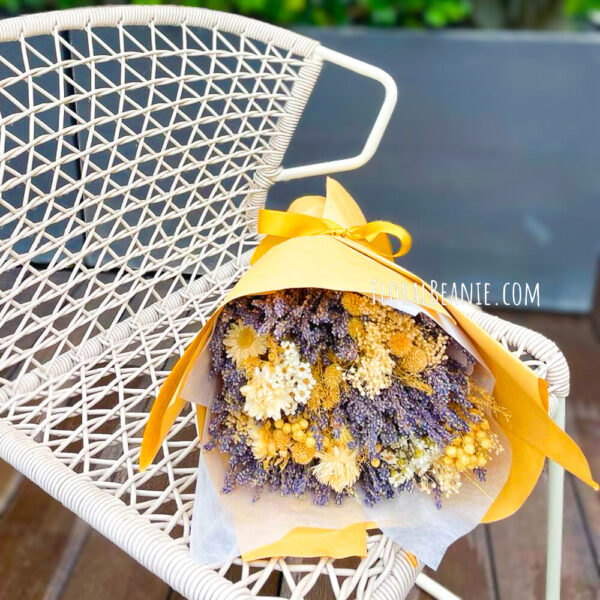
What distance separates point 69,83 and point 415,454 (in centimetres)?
54

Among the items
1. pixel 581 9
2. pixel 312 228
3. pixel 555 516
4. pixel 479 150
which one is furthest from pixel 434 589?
pixel 581 9

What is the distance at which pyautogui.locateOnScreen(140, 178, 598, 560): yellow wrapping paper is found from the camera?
21.0 inches

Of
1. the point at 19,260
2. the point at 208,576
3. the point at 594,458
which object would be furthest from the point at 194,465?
the point at 594,458

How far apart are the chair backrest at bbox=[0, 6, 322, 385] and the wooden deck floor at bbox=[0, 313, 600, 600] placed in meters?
0.41

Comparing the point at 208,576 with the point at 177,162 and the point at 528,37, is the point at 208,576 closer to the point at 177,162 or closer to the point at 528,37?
the point at 177,162

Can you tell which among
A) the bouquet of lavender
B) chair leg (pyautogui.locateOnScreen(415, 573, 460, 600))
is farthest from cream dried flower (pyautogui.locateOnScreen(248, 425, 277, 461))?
chair leg (pyautogui.locateOnScreen(415, 573, 460, 600))

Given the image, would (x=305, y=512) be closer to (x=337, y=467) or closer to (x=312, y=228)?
(x=337, y=467)

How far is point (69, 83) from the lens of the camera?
0.78 m

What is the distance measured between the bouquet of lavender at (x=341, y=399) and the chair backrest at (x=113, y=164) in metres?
0.26

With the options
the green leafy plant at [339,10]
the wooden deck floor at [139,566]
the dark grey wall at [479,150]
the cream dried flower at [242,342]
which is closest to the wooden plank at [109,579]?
the wooden deck floor at [139,566]

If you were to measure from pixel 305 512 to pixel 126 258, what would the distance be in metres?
0.38

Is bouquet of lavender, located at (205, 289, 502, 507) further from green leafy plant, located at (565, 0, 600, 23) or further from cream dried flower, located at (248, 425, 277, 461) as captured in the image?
green leafy plant, located at (565, 0, 600, 23)

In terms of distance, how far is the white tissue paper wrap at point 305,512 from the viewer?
579 millimetres

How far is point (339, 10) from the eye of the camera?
5.33 ft
